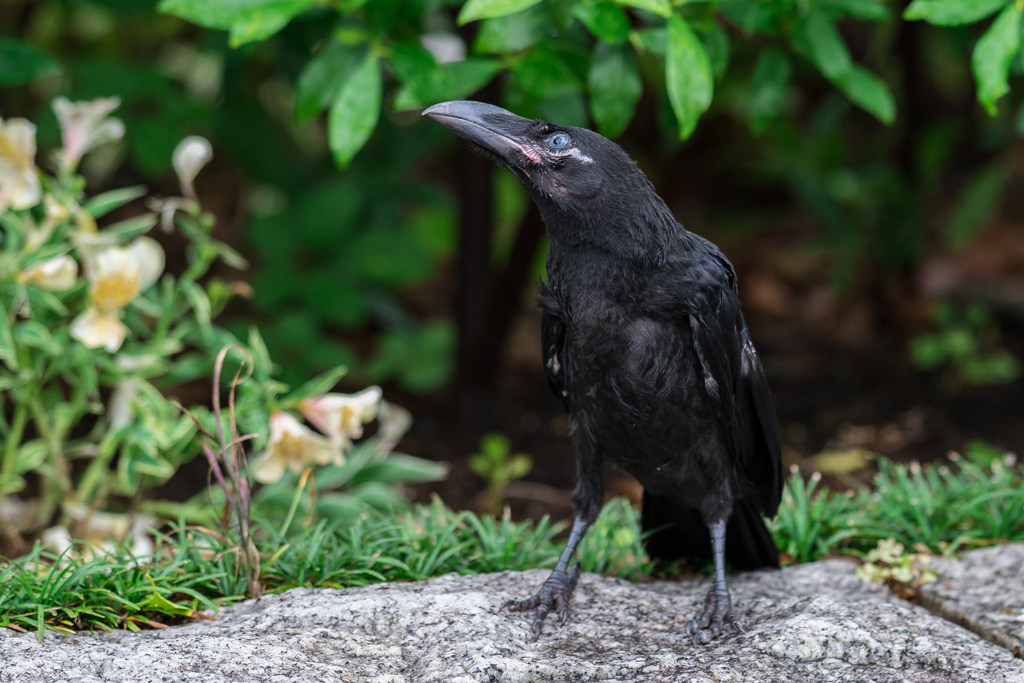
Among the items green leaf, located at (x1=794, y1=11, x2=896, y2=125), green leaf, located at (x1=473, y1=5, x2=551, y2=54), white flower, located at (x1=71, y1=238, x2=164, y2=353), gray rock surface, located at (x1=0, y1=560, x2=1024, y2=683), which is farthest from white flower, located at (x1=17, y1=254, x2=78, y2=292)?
green leaf, located at (x1=794, y1=11, x2=896, y2=125)

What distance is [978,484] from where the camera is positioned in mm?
3205

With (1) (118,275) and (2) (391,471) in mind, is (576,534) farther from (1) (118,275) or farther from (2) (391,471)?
(1) (118,275)

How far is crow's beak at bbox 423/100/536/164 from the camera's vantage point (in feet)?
8.24

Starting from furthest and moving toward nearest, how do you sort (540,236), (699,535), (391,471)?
(540,236) → (391,471) → (699,535)

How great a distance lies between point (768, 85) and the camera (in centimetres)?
323

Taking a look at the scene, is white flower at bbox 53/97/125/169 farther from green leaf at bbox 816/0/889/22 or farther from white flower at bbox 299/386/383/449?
green leaf at bbox 816/0/889/22

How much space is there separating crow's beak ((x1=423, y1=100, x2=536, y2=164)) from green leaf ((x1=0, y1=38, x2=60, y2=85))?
156 centimetres

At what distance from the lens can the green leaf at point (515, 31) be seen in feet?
9.19

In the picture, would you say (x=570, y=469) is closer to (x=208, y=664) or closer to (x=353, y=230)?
(x=353, y=230)

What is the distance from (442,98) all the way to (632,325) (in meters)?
0.92

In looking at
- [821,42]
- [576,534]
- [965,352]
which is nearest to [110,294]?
[576,534]

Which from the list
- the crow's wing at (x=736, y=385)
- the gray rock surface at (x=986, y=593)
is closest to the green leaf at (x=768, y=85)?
the crow's wing at (x=736, y=385)

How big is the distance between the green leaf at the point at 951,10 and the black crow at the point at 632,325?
849mm

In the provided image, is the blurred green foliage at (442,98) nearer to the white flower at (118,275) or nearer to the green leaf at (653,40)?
the green leaf at (653,40)
